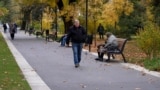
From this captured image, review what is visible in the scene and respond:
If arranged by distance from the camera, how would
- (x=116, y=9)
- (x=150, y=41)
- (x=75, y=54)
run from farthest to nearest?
(x=116, y=9) < (x=150, y=41) < (x=75, y=54)

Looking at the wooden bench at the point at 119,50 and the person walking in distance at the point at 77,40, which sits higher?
the person walking in distance at the point at 77,40

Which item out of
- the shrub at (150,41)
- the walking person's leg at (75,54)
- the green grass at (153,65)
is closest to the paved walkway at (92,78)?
the walking person's leg at (75,54)

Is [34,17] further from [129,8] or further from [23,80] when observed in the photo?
[23,80]

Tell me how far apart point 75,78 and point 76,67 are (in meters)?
3.60

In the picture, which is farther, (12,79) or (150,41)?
(150,41)


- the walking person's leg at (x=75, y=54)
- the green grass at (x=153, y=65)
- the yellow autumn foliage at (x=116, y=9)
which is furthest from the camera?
the yellow autumn foliage at (x=116, y=9)

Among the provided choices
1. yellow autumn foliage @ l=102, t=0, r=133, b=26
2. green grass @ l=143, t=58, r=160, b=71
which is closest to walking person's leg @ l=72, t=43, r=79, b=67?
green grass @ l=143, t=58, r=160, b=71

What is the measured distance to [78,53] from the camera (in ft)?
59.6

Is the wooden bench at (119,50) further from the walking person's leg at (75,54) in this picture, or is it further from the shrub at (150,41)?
the walking person's leg at (75,54)

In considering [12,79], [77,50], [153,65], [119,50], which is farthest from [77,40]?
[12,79]

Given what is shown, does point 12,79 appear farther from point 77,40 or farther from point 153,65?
point 153,65

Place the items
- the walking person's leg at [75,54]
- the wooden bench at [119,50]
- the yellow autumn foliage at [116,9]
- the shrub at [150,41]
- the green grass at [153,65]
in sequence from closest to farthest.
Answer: the green grass at [153,65], the walking person's leg at [75,54], the shrub at [150,41], the wooden bench at [119,50], the yellow autumn foliage at [116,9]

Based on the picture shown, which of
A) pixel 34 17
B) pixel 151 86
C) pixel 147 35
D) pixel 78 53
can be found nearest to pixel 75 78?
pixel 151 86

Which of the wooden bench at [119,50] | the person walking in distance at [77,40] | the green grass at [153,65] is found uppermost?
the person walking in distance at [77,40]
